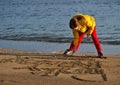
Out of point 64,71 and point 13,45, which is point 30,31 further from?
point 64,71

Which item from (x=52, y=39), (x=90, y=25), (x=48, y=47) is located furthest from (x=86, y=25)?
(x=52, y=39)

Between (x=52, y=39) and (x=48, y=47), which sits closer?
(x=48, y=47)

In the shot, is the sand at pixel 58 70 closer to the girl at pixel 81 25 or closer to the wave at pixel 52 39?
the girl at pixel 81 25

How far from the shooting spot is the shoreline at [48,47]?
1322cm

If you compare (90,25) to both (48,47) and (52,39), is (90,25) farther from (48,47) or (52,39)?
(52,39)

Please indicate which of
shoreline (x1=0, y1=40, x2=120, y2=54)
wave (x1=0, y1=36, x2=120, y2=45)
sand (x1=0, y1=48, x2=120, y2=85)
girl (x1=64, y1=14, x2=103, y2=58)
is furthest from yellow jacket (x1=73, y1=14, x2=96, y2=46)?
wave (x1=0, y1=36, x2=120, y2=45)

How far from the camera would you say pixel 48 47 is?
14.2m

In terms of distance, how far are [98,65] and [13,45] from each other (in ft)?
21.6

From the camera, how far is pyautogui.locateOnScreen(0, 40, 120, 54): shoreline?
43.4 feet

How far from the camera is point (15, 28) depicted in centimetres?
2128

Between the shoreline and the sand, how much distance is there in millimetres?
2597

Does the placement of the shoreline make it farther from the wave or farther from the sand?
the sand

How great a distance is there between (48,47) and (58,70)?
5494 millimetres

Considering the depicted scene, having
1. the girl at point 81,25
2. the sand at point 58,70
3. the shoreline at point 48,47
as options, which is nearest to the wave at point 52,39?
the shoreline at point 48,47
